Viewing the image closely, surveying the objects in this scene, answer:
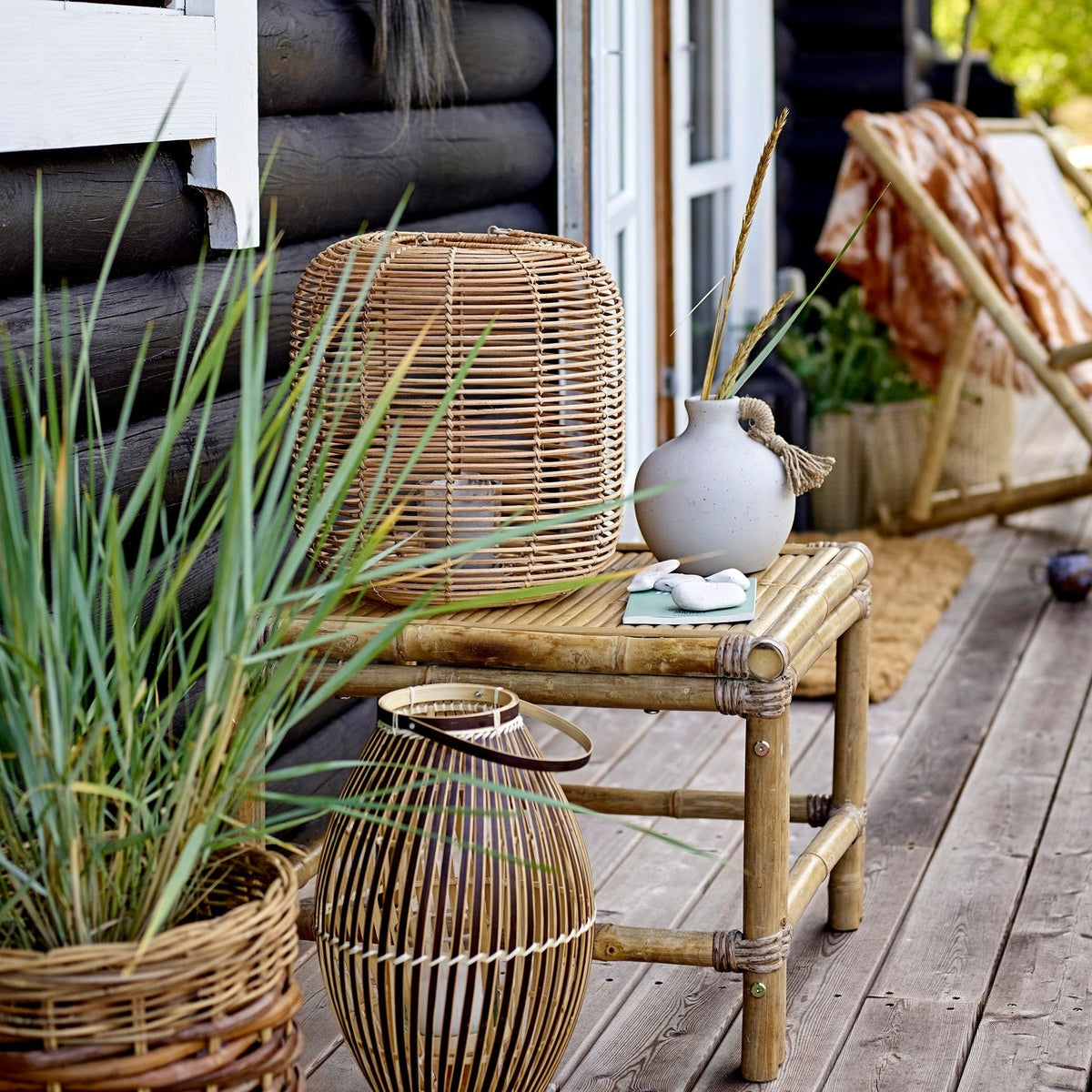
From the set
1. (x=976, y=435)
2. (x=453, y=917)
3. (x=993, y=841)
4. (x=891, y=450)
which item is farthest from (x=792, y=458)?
(x=976, y=435)

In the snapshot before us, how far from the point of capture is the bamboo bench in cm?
167

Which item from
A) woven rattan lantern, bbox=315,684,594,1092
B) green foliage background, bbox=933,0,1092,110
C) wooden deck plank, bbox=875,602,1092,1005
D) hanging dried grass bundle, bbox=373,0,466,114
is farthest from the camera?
green foliage background, bbox=933,0,1092,110

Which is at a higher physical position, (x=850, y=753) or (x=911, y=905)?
(x=850, y=753)

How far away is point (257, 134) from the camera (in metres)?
2.13

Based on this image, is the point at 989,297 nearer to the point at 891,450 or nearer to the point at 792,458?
the point at 891,450

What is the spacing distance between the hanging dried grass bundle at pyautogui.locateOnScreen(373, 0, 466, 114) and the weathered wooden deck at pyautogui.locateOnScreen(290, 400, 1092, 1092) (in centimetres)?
123

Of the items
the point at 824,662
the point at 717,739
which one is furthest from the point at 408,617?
the point at 824,662

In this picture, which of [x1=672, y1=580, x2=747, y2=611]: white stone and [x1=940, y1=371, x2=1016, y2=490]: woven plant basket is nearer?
[x1=672, y1=580, x2=747, y2=611]: white stone

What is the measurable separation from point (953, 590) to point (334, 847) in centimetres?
277

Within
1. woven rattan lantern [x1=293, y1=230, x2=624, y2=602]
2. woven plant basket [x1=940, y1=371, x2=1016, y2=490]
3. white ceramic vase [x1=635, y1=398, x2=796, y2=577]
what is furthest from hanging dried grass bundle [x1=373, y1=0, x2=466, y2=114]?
woven plant basket [x1=940, y1=371, x2=1016, y2=490]

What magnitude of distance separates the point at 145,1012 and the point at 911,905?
4.88 feet

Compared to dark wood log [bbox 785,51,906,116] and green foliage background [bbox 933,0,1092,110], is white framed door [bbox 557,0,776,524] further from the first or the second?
green foliage background [bbox 933,0,1092,110]

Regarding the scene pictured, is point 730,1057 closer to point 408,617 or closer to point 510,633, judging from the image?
point 510,633

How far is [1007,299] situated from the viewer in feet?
14.4
